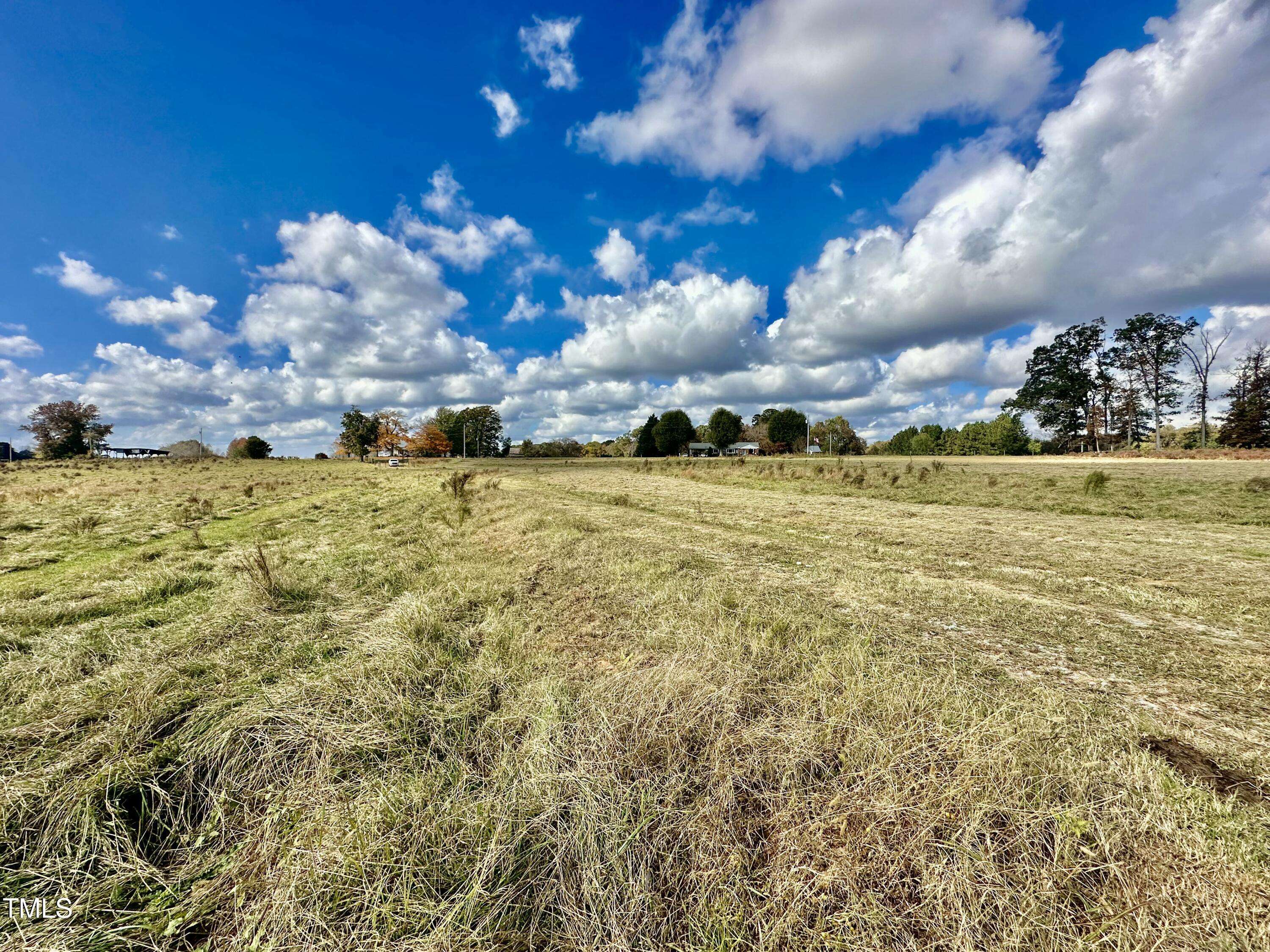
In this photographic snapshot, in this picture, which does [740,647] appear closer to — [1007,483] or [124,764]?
[124,764]

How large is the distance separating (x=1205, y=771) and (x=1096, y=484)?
1934cm

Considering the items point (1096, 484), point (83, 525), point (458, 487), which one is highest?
point (458, 487)

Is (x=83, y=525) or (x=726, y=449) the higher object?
(x=726, y=449)

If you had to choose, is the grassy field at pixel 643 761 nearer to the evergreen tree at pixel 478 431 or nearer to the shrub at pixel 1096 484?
the shrub at pixel 1096 484

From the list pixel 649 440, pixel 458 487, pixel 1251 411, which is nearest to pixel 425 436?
pixel 649 440

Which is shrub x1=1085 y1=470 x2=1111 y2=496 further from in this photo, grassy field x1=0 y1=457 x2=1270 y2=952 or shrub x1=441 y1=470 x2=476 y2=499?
shrub x1=441 y1=470 x2=476 y2=499

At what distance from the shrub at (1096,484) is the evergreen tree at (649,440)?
8132cm

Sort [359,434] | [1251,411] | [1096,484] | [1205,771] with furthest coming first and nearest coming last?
[359,434] → [1251,411] → [1096,484] → [1205,771]

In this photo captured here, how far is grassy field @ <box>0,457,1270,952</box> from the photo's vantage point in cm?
205

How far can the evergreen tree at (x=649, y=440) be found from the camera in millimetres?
99562

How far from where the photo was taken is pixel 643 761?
9.55 feet

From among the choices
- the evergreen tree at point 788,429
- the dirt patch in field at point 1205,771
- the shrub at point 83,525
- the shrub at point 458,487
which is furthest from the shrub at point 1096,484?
the evergreen tree at point 788,429

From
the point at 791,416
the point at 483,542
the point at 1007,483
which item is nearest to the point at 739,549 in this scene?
the point at 483,542

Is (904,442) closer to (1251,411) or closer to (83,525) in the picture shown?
(1251,411)
